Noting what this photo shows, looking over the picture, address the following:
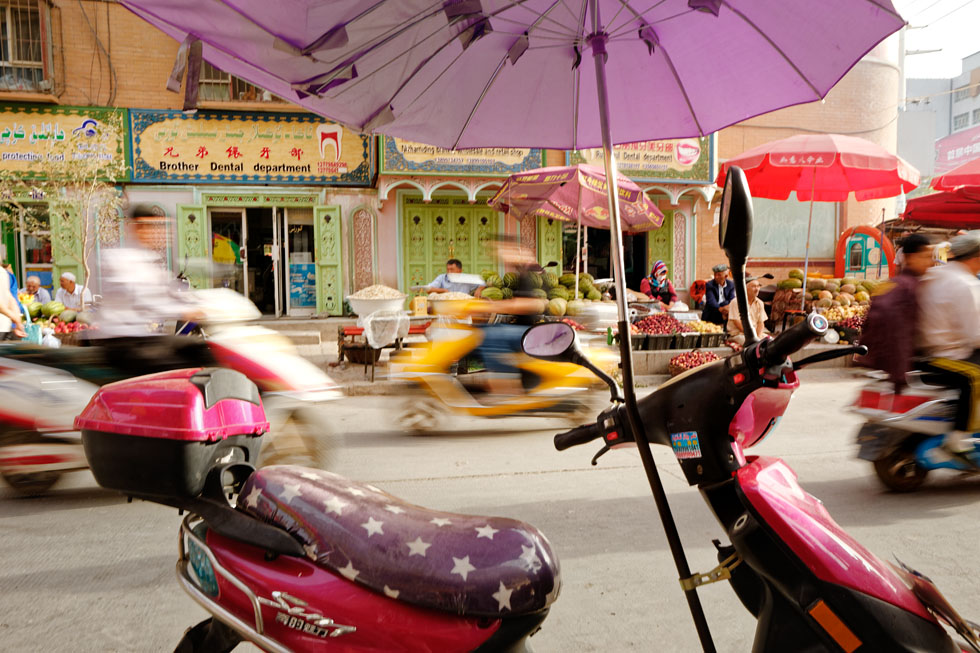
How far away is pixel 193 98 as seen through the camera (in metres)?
2.05

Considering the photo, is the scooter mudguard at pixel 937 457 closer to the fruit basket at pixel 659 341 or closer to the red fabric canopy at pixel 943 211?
the fruit basket at pixel 659 341

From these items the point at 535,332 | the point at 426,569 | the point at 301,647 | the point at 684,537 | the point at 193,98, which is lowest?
the point at 684,537

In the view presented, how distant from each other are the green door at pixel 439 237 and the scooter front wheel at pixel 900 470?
11711mm

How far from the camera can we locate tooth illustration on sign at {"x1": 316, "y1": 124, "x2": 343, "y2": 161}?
586 inches

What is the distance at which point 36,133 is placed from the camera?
45.3 ft

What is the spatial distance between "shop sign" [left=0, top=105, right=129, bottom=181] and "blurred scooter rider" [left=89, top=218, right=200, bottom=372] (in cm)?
1074

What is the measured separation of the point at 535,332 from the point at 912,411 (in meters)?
3.40

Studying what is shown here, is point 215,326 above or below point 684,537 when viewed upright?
above

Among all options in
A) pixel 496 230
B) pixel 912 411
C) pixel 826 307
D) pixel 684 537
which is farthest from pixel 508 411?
pixel 496 230

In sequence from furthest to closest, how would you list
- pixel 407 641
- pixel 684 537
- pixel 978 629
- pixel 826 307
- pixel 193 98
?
pixel 826 307 → pixel 684 537 → pixel 193 98 → pixel 978 629 → pixel 407 641

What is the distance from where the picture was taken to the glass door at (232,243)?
1477 centimetres

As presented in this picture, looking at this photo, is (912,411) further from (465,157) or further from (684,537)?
(465,157)

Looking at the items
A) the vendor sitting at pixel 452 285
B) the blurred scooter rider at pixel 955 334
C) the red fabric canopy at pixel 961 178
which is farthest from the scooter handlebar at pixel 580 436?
the red fabric canopy at pixel 961 178

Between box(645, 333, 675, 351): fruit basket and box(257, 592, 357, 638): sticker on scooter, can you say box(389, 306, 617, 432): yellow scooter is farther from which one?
box(257, 592, 357, 638): sticker on scooter
